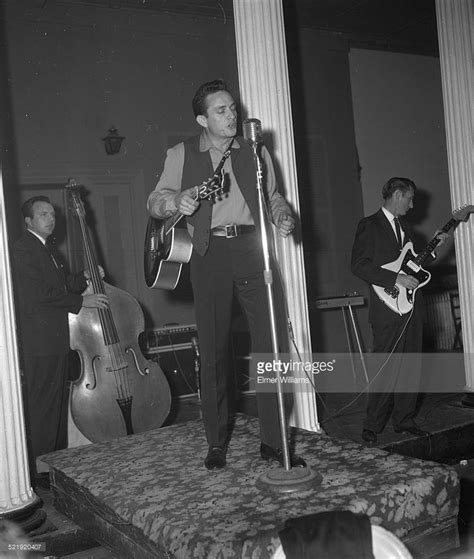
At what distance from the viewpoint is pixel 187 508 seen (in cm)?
232

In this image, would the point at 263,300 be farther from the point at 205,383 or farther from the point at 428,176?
the point at 428,176

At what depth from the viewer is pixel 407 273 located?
4.10 metres

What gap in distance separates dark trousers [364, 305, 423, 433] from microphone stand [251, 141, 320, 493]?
5.54 ft

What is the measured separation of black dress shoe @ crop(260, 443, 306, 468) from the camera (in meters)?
2.60

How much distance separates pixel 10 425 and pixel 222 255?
1309mm

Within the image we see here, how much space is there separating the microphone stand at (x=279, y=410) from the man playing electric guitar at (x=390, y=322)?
5.37ft

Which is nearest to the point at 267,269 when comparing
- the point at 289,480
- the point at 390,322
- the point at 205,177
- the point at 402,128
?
the point at 205,177

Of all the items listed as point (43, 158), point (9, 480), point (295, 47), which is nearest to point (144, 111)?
point (43, 158)

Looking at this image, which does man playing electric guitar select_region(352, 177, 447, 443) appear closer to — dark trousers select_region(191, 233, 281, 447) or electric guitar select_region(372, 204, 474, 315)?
electric guitar select_region(372, 204, 474, 315)

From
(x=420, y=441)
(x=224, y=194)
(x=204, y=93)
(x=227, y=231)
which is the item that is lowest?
(x=420, y=441)

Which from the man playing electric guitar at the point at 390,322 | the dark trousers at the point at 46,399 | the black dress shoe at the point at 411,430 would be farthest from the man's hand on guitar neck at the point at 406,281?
the dark trousers at the point at 46,399

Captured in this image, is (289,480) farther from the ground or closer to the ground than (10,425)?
closer to the ground

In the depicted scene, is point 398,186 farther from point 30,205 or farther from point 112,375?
point 30,205

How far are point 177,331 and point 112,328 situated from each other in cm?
236
